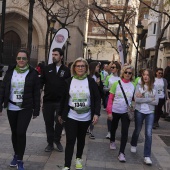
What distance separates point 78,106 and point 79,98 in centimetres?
12

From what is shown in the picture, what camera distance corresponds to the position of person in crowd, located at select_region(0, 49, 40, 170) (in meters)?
5.11

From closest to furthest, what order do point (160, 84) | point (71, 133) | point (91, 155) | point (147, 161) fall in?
1. point (71, 133)
2. point (147, 161)
3. point (91, 155)
4. point (160, 84)

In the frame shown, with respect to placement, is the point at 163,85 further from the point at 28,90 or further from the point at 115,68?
the point at 28,90

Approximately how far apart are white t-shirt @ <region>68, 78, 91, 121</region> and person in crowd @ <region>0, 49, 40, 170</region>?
0.61 metres

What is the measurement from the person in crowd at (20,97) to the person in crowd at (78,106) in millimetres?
529

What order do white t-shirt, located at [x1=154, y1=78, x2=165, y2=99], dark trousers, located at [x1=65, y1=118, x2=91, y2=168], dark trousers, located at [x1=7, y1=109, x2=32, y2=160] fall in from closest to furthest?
dark trousers, located at [x1=65, y1=118, x2=91, y2=168]
dark trousers, located at [x1=7, y1=109, x2=32, y2=160]
white t-shirt, located at [x1=154, y1=78, x2=165, y2=99]

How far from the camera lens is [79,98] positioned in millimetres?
4969

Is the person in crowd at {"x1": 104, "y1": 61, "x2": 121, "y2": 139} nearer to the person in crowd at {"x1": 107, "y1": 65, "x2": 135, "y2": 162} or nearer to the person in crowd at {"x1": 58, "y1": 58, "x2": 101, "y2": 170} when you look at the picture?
the person in crowd at {"x1": 107, "y1": 65, "x2": 135, "y2": 162}

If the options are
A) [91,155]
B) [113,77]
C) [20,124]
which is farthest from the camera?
[113,77]

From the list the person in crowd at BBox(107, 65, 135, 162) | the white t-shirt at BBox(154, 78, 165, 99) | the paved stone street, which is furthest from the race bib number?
the white t-shirt at BBox(154, 78, 165, 99)

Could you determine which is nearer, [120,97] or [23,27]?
[120,97]

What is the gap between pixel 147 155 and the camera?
242 inches

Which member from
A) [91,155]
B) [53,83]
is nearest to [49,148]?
[91,155]

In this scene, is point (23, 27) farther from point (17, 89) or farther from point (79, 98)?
point (79, 98)
